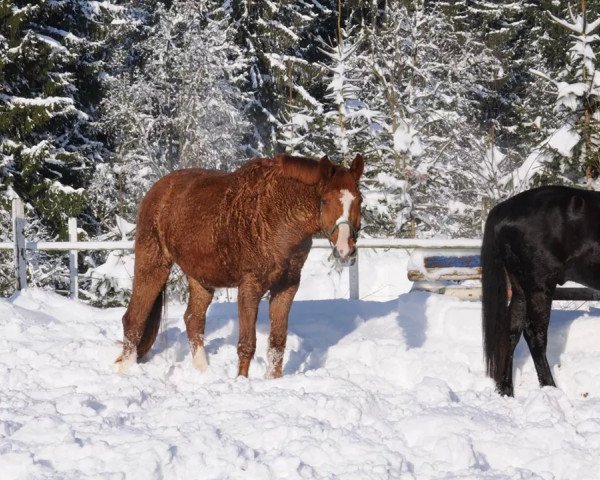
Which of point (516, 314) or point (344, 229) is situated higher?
point (344, 229)

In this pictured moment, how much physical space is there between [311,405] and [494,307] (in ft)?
→ 6.42

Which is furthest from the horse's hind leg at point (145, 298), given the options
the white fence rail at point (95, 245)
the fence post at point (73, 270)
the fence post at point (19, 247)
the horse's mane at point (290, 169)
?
the fence post at point (73, 270)

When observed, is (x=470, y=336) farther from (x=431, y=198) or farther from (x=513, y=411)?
(x=431, y=198)

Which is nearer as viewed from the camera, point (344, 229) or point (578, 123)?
point (344, 229)

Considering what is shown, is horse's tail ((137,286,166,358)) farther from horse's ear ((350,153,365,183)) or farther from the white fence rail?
the white fence rail

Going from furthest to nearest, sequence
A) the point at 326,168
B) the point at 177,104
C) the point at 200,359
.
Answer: the point at 177,104 → the point at 200,359 → the point at 326,168

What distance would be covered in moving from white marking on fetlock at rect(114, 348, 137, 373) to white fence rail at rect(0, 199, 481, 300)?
8.44ft

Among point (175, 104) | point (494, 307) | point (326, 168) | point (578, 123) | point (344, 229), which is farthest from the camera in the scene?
point (175, 104)

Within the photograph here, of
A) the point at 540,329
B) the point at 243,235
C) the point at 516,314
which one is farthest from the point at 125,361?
the point at 540,329

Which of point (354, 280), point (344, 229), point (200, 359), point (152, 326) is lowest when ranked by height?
point (354, 280)

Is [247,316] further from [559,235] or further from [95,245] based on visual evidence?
[95,245]

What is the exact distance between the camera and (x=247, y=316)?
4980mm

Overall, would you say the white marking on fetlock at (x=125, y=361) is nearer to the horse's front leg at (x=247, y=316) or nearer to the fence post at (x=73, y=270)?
the horse's front leg at (x=247, y=316)

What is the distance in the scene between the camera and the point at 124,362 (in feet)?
17.9
